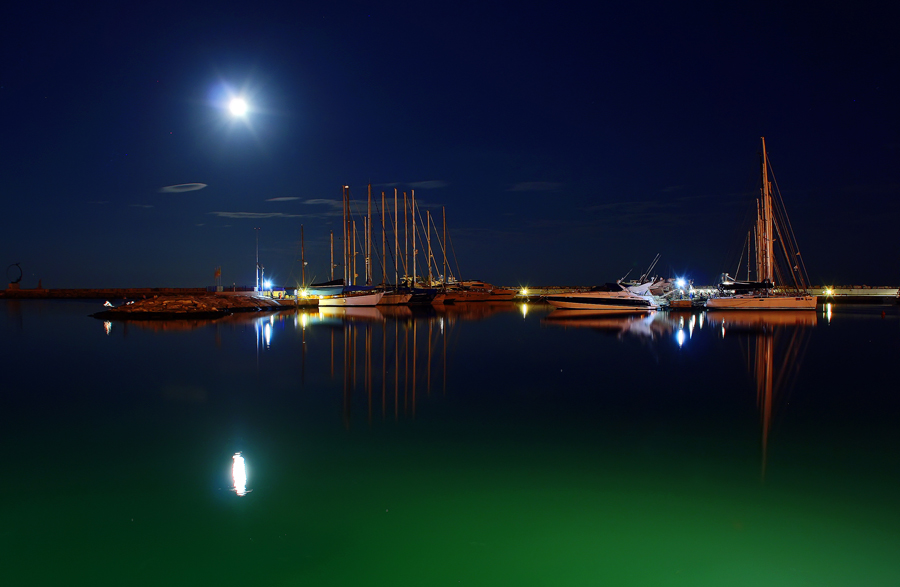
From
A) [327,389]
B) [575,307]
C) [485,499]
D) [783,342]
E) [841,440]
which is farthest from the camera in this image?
[575,307]

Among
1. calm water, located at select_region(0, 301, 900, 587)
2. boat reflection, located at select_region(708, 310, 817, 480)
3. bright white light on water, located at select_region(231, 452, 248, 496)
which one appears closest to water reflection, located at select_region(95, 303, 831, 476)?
boat reflection, located at select_region(708, 310, 817, 480)

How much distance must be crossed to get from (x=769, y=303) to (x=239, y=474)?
173ft

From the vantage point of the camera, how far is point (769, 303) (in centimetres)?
5219

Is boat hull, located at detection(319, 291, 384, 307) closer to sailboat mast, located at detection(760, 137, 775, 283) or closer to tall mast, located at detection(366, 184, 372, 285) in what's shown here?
tall mast, located at detection(366, 184, 372, 285)

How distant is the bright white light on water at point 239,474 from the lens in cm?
812

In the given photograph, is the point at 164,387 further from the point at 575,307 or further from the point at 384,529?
the point at 575,307

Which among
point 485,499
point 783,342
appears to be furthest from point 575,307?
point 485,499

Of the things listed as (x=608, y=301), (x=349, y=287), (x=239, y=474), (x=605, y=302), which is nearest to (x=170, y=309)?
(x=349, y=287)

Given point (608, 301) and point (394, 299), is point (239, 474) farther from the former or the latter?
point (394, 299)

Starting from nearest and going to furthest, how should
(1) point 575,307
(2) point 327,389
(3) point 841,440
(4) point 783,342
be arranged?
1. (3) point 841,440
2. (2) point 327,389
3. (4) point 783,342
4. (1) point 575,307

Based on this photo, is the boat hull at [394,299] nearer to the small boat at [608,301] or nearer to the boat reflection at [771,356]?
the small boat at [608,301]

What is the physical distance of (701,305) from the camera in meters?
63.3

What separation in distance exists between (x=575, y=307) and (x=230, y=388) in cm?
4188

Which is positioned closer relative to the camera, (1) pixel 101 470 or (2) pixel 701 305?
(1) pixel 101 470
